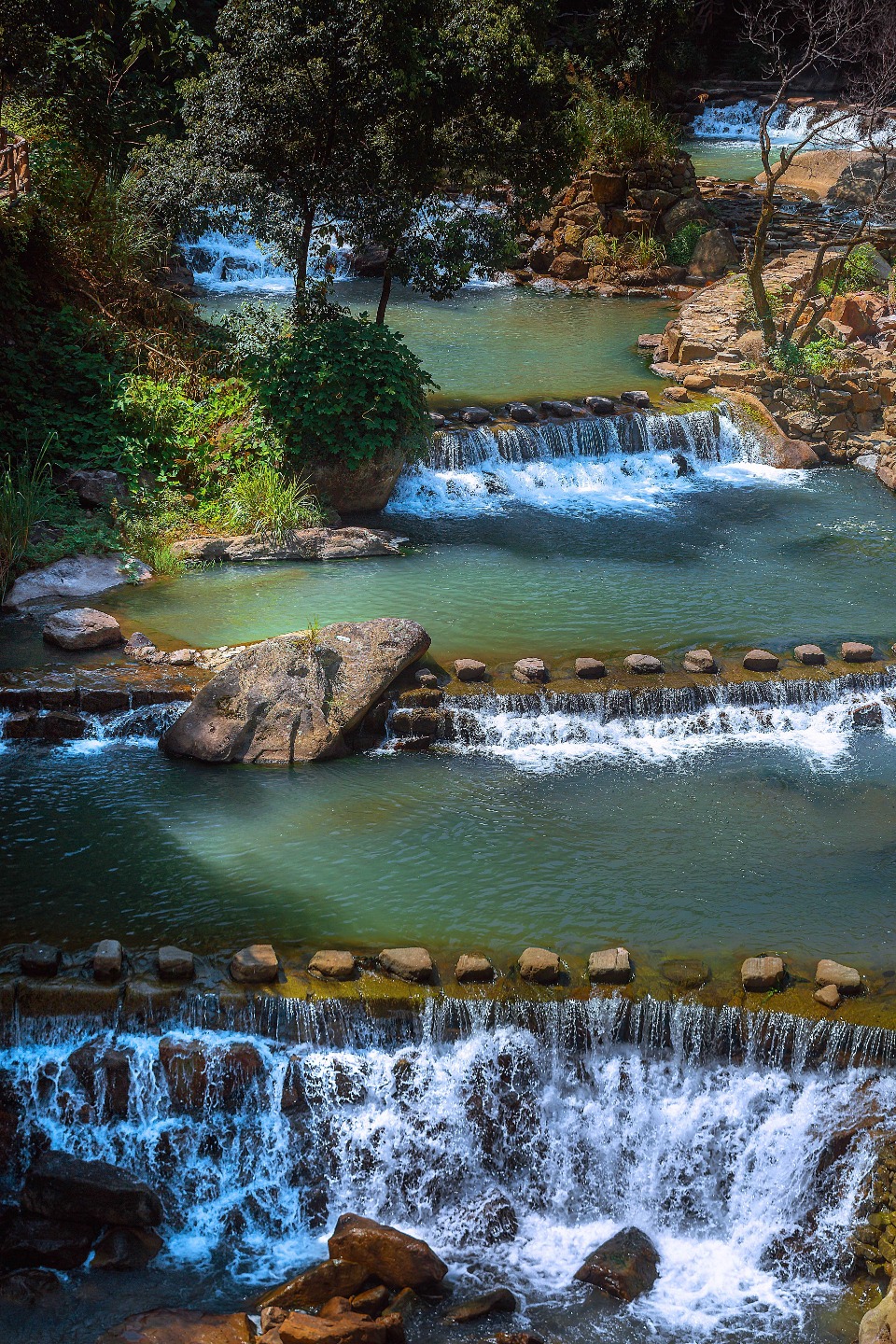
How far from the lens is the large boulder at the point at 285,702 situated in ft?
32.3

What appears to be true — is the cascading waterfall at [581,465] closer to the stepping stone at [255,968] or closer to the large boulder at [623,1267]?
the stepping stone at [255,968]

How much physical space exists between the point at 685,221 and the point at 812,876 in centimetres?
1754

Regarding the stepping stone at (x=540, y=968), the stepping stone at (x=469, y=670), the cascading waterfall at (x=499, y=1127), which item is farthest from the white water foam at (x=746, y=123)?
the cascading waterfall at (x=499, y=1127)

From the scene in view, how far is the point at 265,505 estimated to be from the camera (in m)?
13.1

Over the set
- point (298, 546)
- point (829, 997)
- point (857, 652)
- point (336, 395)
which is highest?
point (336, 395)

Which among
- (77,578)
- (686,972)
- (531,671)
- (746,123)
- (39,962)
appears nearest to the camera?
(39,962)

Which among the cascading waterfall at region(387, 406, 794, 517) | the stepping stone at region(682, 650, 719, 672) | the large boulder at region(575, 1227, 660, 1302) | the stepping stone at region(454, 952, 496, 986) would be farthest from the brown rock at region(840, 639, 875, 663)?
the large boulder at region(575, 1227, 660, 1302)

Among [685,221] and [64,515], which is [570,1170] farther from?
[685,221]

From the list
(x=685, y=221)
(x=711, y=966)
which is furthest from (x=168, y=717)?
(x=685, y=221)

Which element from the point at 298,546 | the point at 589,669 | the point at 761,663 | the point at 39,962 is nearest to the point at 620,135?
the point at 298,546

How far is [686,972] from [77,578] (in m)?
6.79

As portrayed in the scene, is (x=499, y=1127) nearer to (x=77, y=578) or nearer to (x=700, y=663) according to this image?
(x=700, y=663)

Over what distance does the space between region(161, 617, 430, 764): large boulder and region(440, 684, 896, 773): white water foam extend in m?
0.82

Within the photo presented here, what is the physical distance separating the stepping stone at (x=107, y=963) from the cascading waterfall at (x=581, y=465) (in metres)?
7.87
